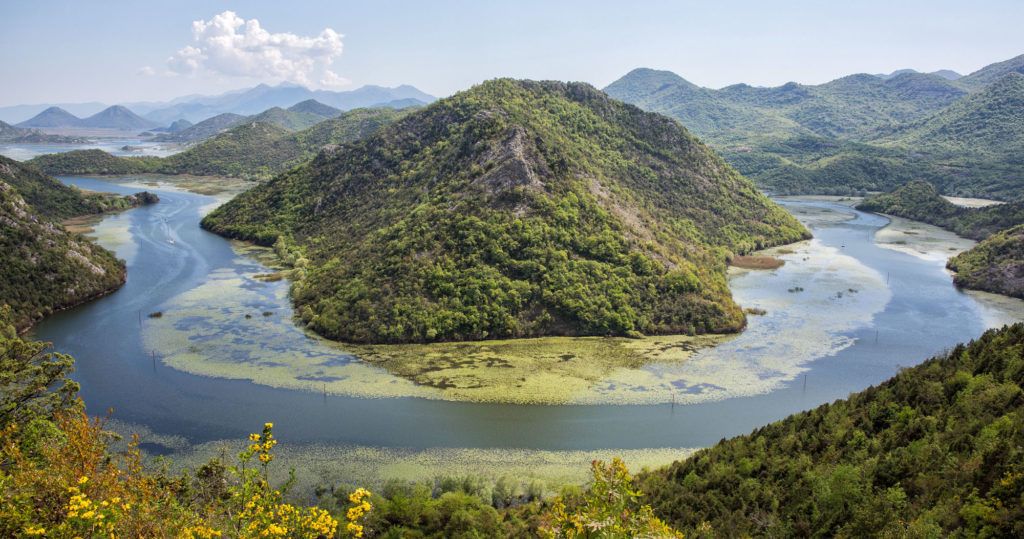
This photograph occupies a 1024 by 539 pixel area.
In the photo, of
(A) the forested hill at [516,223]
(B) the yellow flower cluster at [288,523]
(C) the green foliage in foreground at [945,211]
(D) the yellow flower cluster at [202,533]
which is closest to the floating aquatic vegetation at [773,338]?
(A) the forested hill at [516,223]

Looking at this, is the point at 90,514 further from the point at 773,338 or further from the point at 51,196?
the point at 51,196

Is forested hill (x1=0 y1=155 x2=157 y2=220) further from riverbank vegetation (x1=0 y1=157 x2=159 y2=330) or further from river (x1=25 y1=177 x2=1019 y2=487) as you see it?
riverbank vegetation (x1=0 y1=157 x2=159 y2=330)

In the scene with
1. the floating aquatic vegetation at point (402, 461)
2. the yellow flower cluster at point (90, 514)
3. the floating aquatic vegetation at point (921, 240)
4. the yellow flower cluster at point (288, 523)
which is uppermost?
the yellow flower cluster at point (90, 514)

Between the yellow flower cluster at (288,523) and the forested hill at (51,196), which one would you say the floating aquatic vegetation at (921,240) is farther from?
the forested hill at (51,196)

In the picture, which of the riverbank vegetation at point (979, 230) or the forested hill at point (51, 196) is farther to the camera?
the forested hill at point (51, 196)

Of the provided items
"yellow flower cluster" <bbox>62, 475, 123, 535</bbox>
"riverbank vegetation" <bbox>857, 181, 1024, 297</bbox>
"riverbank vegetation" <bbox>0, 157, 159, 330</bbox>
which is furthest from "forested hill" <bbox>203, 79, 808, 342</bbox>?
"yellow flower cluster" <bbox>62, 475, 123, 535</bbox>

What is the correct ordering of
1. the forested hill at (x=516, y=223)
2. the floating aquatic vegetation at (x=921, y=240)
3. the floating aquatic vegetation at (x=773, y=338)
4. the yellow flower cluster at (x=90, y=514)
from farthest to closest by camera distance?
the floating aquatic vegetation at (x=921, y=240) → the forested hill at (x=516, y=223) → the floating aquatic vegetation at (x=773, y=338) → the yellow flower cluster at (x=90, y=514)
